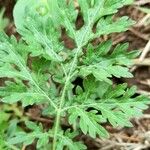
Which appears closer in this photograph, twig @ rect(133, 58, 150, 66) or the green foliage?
twig @ rect(133, 58, 150, 66)

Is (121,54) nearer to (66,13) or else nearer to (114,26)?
(114,26)

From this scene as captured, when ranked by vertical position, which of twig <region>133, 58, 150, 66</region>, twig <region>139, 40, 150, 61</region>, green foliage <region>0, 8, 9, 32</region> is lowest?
twig <region>133, 58, 150, 66</region>

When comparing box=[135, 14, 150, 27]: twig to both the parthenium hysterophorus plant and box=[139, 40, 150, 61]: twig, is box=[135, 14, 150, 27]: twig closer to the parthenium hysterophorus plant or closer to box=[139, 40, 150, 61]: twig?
box=[139, 40, 150, 61]: twig

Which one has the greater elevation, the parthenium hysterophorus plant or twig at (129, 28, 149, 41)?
twig at (129, 28, 149, 41)

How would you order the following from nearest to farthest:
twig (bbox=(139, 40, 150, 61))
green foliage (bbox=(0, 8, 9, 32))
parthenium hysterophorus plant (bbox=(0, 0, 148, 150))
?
parthenium hysterophorus plant (bbox=(0, 0, 148, 150))
twig (bbox=(139, 40, 150, 61))
green foliage (bbox=(0, 8, 9, 32))

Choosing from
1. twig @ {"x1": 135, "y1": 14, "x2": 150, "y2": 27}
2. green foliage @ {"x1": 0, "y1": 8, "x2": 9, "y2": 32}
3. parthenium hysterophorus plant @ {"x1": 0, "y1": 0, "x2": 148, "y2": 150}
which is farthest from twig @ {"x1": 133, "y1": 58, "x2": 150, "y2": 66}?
green foliage @ {"x1": 0, "y1": 8, "x2": 9, "y2": 32}

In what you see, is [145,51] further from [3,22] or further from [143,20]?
[3,22]

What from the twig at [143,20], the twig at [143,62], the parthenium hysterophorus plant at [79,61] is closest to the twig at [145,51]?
the twig at [143,62]

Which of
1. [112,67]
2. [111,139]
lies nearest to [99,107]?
[112,67]

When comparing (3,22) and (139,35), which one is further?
(3,22)

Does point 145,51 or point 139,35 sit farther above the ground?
point 139,35

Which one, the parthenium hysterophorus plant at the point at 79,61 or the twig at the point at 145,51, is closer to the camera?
the parthenium hysterophorus plant at the point at 79,61

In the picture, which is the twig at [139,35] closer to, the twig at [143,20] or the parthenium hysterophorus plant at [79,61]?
the twig at [143,20]

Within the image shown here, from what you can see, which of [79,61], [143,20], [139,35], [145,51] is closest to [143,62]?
[145,51]
